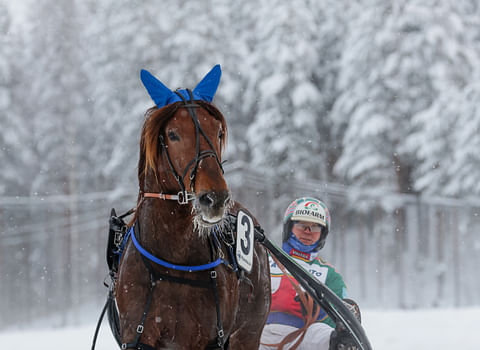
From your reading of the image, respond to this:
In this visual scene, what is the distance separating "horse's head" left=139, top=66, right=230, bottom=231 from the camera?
244cm

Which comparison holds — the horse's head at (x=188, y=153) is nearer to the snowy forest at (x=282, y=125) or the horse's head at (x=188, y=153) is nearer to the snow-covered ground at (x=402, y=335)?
the snow-covered ground at (x=402, y=335)

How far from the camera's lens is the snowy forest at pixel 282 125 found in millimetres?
13219

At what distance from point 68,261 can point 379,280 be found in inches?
318

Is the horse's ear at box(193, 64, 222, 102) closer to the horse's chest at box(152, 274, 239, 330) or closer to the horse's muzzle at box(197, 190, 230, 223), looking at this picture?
the horse's muzzle at box(197, 190, 230, 223)

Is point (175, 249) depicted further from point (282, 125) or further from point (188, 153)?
point (282, 125)

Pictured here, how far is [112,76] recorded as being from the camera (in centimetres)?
1655

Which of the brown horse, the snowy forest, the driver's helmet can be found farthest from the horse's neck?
the snowy forest

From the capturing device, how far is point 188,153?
2.60m

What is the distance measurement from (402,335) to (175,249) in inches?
225

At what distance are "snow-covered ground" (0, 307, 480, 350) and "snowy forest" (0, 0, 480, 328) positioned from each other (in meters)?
4.30

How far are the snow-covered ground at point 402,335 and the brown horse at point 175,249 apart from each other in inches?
187

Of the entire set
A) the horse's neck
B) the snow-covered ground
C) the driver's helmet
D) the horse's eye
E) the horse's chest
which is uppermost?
the horse's eye

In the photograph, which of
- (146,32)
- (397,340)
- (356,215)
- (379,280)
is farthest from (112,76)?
(397,340)

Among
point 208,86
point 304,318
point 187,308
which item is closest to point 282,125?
point 304,318
